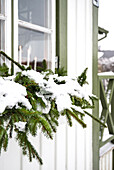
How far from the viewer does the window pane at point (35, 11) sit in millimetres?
1335

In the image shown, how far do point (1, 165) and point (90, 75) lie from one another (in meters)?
1.17

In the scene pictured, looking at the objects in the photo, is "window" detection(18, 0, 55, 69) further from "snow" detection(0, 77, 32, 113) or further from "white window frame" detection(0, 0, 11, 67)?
"snow" detection(0, 77, 32, 113)

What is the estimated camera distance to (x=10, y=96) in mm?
653

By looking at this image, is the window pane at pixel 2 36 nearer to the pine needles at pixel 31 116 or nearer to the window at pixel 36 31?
the window at pixel 36 31

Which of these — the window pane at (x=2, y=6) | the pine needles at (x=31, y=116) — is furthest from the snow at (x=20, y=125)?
the window pane at (x=2, y=6)

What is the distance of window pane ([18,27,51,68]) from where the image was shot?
53.1 inches

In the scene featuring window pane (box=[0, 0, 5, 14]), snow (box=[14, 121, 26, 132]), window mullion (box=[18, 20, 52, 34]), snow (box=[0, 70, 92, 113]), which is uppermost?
window pane (box=[0, 0, 5, 14])

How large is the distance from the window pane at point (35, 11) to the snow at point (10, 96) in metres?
0.74

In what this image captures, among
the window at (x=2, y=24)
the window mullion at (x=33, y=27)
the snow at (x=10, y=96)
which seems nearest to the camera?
the snow at (x=10, y=96)

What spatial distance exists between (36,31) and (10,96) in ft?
2.97

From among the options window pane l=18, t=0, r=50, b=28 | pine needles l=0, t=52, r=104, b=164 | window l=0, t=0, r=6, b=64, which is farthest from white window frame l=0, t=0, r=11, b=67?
pine needles l=0, t=52, r=104, b=164

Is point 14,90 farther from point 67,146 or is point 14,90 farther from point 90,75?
point 90,75

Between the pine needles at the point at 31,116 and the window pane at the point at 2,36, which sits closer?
the pine needles at the point at 31,116

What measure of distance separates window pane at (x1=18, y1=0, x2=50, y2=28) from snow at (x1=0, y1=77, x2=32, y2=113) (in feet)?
2.43
